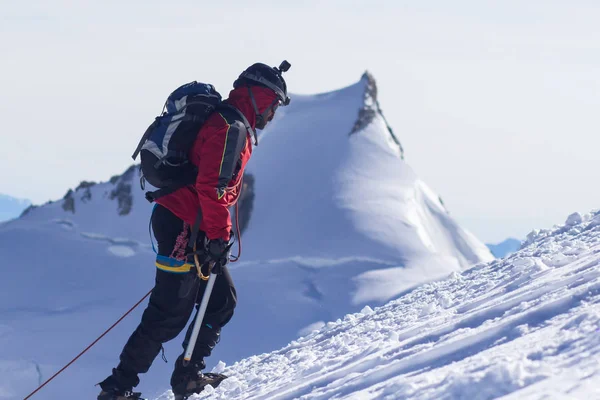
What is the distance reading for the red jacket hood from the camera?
16.6 feet

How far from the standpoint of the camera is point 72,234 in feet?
67.8

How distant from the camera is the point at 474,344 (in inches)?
146

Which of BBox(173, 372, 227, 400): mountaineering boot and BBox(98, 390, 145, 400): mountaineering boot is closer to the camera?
BBox(98, 390, 145, 400): mountaineering boot

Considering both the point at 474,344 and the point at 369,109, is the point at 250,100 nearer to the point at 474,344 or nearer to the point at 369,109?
the point at 474,344

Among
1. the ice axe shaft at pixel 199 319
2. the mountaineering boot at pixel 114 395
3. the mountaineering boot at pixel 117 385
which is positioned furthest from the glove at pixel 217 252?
the mountaineering boot at pixel 114 395

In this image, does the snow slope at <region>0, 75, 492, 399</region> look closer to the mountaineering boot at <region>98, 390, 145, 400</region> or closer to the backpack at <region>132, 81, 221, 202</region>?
the mountaineering boot at <region>98, 390, 145, 400</region>

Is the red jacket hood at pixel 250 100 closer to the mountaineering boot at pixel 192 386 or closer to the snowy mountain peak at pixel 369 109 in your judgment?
the mountaineering boot at pixel 192 386

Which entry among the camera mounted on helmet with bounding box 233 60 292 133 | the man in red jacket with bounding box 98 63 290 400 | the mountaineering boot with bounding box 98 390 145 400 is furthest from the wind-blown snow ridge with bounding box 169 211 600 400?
the camera mounted on helmet with bounding box 233 60 292 133

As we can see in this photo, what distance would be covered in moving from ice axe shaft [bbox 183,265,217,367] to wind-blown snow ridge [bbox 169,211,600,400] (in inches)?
14.5

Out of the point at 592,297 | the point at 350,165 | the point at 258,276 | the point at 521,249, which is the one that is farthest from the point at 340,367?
the point at 350,165

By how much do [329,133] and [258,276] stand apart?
5.67m

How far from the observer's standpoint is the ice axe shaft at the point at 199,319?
5.04 meters

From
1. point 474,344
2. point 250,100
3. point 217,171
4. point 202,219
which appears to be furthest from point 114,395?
point 474,344

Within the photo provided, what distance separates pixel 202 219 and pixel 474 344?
2.09m
